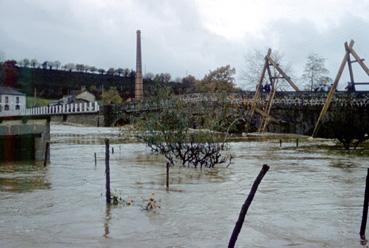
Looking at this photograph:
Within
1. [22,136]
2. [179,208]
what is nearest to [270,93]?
[22,136]

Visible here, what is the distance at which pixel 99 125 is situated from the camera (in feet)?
311

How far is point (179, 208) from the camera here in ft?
41.8

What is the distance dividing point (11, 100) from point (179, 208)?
12679 centimetres

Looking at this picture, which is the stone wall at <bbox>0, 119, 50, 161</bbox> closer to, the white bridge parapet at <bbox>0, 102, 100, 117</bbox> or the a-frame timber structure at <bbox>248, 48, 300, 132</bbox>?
the a-frame timber structure at <bbox>248, 48, 300, 132</bbox>

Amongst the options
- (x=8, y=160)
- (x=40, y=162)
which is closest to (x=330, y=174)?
(x=40, y=162)

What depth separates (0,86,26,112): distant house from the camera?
424 feet

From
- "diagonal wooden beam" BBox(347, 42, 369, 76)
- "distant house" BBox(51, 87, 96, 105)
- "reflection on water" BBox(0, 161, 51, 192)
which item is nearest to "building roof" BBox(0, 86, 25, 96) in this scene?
"distant house" BBox(51, 87, 96, 105)

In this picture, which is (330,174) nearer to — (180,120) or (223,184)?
(223,184)

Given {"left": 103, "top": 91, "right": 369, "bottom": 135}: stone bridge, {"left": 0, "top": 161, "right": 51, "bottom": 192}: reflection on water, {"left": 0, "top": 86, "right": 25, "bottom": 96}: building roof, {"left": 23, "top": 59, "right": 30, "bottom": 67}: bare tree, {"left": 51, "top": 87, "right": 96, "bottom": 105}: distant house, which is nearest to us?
{"left": 0, "top": 161, "right": 51, "bottom": 192}: reflection on water

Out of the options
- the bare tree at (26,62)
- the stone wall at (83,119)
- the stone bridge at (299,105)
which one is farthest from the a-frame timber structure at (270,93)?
the bare tree at (26,62)

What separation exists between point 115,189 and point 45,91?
147 metres

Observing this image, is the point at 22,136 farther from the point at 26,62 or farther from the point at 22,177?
the point at 26,62

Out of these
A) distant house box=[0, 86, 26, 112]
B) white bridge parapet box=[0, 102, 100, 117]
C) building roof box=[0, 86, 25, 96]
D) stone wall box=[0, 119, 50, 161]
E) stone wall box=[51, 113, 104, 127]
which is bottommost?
stone wall box=[0, 119, 50, 161]

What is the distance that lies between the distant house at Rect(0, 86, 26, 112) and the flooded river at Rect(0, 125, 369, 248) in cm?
11279
